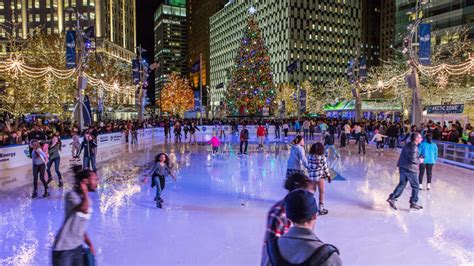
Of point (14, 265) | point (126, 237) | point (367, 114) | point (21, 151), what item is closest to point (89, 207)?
point (14, 265)

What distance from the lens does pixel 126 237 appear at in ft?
19.9

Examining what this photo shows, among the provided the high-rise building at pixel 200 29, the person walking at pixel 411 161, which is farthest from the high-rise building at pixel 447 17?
the high-rise building at pixel 200 29

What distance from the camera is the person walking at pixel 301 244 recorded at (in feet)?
5.96

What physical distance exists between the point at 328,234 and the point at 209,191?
13.8 ft

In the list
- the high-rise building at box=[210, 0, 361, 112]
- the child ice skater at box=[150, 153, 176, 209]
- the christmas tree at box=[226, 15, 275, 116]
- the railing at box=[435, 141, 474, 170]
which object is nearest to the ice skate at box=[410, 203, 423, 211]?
the child ice skater at box=[150, 153, 176, 209]

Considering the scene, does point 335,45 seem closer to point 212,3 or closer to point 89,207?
point 212,3

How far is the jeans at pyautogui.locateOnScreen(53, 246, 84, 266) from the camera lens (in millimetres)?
3250

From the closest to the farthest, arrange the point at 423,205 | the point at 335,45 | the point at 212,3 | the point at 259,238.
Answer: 1. the point at 259,238
2. the point at 423,205
3. the point at 335,45
4. the point at 212,3

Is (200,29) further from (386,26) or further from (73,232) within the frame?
(73,232)

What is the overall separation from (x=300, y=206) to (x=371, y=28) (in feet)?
489

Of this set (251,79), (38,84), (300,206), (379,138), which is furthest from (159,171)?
(251,79)

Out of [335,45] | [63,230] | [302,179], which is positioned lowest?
[63,230]

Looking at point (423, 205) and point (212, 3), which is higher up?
point (212, 3)

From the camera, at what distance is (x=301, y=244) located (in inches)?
74.5
